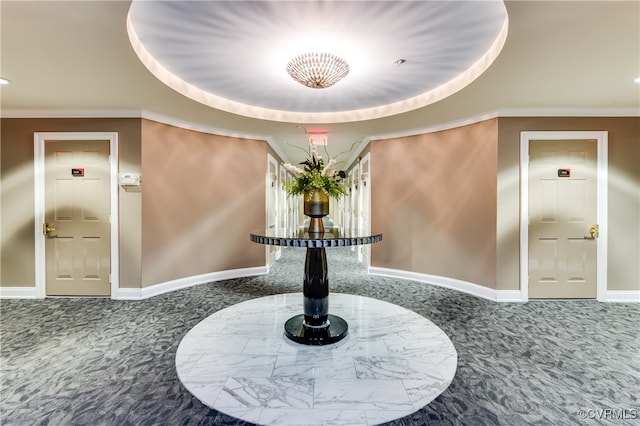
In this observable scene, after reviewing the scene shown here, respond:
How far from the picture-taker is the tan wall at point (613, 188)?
3654 mm

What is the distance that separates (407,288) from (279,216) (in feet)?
12.2

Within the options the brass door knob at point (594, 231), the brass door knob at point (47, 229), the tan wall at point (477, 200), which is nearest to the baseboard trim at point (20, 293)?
the brass door knob at point (47, 229)

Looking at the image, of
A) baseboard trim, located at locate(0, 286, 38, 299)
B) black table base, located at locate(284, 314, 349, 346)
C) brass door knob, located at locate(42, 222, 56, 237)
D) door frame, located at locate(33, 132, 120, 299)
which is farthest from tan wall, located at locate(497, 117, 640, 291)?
baseboard trim, located at locate(0, 286, 38, 299)

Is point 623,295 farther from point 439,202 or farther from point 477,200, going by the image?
point 439,202

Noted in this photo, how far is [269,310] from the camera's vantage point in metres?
3.35

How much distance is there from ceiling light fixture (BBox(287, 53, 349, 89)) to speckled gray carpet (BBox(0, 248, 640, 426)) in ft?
8.78

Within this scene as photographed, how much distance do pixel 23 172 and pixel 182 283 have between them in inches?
103

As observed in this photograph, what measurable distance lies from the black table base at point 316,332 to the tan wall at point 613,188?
2.49 m

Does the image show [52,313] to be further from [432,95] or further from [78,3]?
[432,95]

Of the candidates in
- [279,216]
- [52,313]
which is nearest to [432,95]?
[279,216]

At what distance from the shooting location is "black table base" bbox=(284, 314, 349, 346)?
253 cm

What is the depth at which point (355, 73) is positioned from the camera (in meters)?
2.93

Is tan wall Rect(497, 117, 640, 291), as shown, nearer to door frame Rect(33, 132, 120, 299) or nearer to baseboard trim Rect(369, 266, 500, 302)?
baseboard trim Rect(369, 266, 500, 302)

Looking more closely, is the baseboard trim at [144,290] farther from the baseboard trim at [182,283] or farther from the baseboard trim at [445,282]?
the baseboard trim at [445,282]
